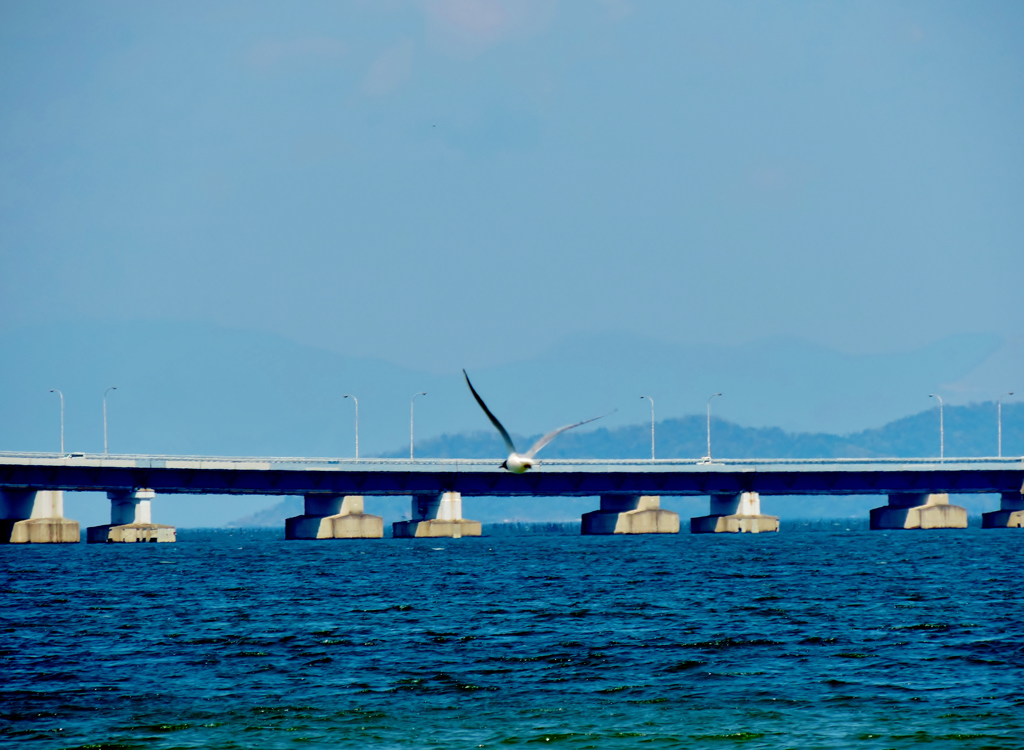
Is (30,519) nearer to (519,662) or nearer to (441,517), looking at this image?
(441,517)

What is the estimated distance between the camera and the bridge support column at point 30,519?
16562cm

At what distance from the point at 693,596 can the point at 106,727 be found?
4560 cm

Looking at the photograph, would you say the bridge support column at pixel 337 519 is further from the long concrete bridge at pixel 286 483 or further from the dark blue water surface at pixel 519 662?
the dark blue water surface at pixel 519 662

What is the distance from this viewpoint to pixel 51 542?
170m

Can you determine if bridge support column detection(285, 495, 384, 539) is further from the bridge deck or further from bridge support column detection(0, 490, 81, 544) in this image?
bridge support column detection(0, 490, 81, 544)

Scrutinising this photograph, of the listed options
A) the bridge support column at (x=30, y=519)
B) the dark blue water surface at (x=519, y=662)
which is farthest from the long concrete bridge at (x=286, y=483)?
the dark blue water surface at (x=519, y=662)

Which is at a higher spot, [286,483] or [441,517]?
[286,483]

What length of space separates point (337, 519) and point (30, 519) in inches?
1670

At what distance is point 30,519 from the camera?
166625 mm

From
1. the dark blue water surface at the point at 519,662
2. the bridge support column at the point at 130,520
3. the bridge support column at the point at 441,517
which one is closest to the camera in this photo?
the dark blue water surface at the point at 519,662

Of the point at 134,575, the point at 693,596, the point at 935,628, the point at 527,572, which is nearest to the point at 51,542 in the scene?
the point at 134,575

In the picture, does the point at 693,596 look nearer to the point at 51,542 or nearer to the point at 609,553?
the point at 609,553

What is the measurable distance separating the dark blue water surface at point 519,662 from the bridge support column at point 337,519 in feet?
309

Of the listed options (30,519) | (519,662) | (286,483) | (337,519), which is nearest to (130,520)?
(30,519)
